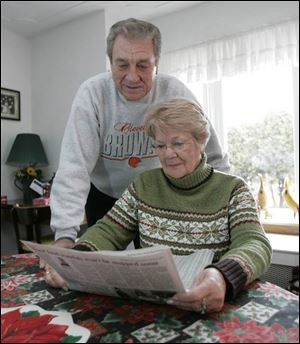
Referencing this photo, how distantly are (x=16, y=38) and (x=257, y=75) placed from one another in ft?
5.75

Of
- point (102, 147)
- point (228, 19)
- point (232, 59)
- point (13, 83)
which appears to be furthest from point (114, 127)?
point (232, 59)

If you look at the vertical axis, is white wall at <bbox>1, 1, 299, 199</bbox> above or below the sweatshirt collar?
above

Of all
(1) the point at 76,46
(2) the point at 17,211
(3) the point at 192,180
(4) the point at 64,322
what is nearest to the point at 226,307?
(4) the point at 64,322

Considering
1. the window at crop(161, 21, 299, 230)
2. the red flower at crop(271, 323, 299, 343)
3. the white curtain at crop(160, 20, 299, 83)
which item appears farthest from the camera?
the window at crop(161, 21, 299, 230)

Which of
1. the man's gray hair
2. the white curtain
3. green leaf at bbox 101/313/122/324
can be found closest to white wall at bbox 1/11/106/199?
the man's gray hair

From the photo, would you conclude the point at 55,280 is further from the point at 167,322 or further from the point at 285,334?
the point at 285,334

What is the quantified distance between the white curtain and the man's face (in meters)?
1.07

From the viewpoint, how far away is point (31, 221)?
2.67ft

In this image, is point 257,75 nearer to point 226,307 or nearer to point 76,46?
point 76,46

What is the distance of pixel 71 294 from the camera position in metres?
0.58

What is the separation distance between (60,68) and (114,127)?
0.22 metres

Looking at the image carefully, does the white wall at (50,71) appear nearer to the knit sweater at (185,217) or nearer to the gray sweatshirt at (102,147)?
the gray sweatshirt at (102,147)

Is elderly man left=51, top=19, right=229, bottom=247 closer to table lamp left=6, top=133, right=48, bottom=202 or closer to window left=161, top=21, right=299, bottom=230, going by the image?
table lamp left=6, top=133, right=48, bottom=202

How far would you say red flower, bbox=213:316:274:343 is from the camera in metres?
0.40
